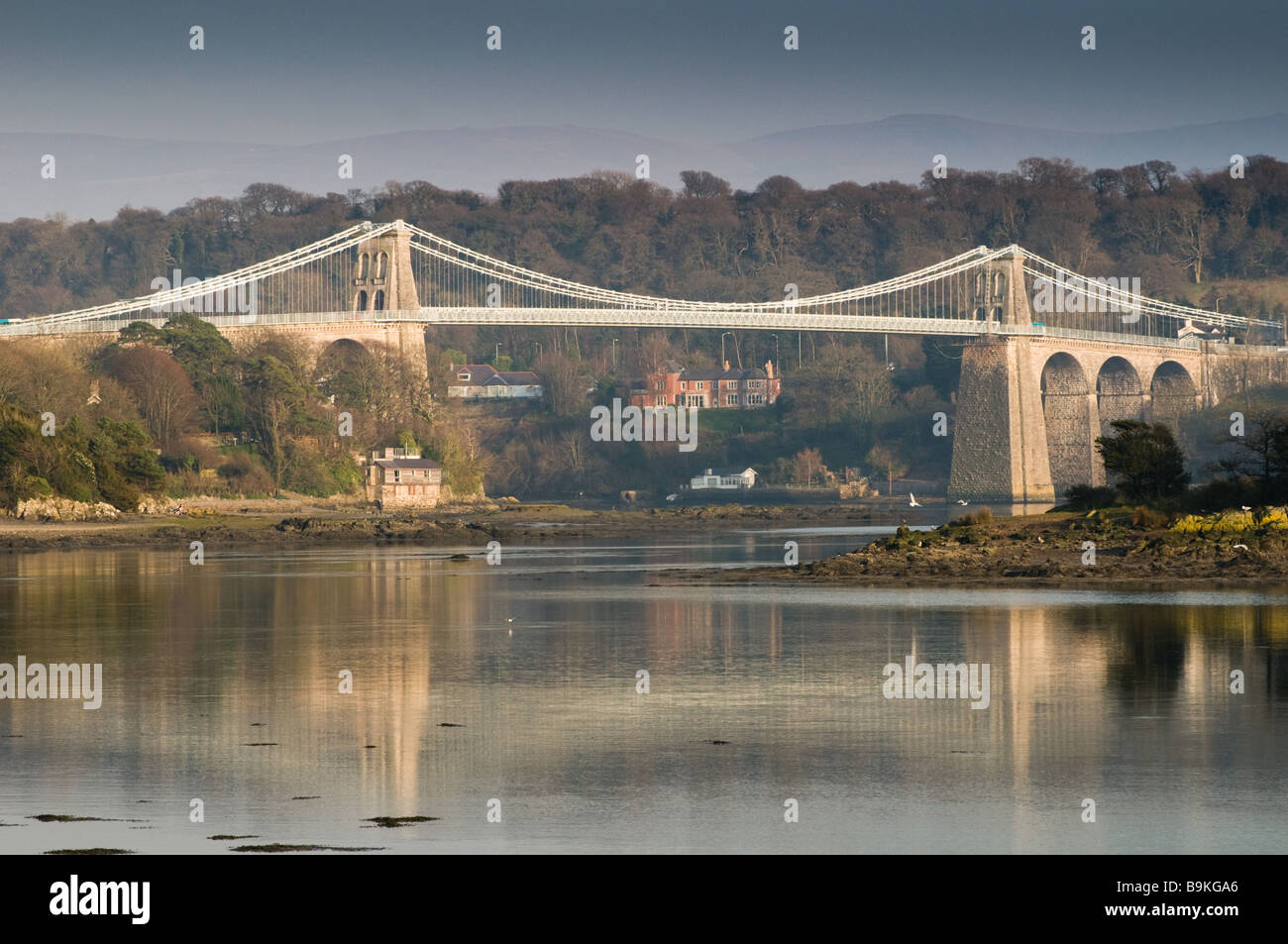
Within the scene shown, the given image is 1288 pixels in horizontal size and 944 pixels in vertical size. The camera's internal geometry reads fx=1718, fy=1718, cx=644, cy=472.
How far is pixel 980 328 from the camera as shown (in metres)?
86.4

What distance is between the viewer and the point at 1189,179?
13075 cm

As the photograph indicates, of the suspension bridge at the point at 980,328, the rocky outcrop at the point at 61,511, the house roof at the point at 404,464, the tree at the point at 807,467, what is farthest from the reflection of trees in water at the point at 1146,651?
the tree at the point at 807,467

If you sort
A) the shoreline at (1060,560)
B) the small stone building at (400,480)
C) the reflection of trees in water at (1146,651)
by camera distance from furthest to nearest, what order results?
the small stone building at (400,480)
the shoreline at (1060,560)
the reflection of trees in water at (1146,651)

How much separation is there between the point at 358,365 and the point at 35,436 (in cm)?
2438

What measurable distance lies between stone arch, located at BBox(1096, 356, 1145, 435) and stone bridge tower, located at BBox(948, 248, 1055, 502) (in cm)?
867

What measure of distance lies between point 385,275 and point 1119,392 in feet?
138

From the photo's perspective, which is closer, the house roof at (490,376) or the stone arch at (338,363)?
the stone arch at (338,363)

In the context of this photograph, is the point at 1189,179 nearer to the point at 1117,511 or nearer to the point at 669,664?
the point at 1117,511

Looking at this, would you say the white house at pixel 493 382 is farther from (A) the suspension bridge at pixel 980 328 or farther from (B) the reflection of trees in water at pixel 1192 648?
(B) the reflection of trees in water at pixel 1192 648

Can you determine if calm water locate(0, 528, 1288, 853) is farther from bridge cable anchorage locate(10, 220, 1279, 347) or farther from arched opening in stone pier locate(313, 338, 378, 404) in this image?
bridge cable anchorage locate(10, 220, 1279, 347)

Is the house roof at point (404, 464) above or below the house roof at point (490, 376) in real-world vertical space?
below

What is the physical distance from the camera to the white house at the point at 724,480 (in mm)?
92438

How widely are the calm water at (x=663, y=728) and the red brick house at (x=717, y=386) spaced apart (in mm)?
78822
